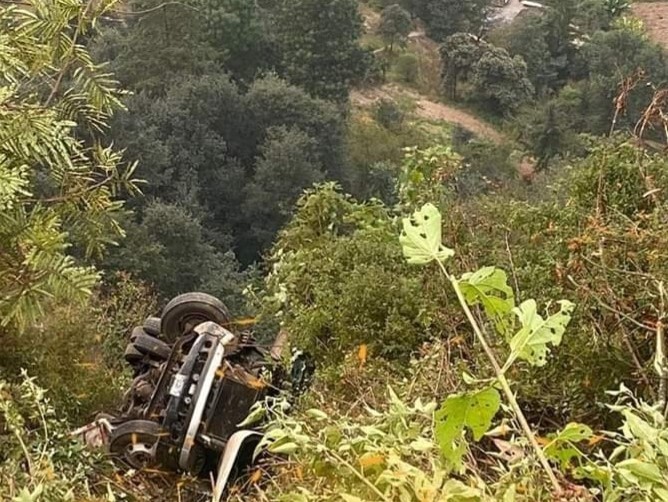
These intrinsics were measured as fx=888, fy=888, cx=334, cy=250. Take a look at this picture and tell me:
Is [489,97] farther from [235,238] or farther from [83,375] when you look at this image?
[83,375]

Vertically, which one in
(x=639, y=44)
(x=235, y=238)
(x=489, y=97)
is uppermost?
(x=639, y=44)

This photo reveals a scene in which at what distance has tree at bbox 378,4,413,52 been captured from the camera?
101ft

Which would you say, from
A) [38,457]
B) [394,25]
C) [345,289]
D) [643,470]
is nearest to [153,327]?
[345,289]

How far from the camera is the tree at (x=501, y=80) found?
28.4m

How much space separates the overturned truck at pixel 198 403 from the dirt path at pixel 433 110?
75.3 feet

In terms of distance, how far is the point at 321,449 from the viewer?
1.55 meters

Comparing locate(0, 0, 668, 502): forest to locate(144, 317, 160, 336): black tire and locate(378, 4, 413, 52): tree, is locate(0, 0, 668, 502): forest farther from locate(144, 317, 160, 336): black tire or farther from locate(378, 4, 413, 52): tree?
locate(378, 4, 413, 52): tree

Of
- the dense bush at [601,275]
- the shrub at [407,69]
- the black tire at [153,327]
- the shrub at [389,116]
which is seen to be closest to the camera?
the dense bush at [601,275]

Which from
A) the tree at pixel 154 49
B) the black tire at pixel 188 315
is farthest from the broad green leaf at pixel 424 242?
the tree at pixel 154 49

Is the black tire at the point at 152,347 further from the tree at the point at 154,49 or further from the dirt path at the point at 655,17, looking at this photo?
the dirt path at the point at 655,17

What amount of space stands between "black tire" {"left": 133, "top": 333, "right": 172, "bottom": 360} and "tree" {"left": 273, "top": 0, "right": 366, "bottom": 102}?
67.6 feet

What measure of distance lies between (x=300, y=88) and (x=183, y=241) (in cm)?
848

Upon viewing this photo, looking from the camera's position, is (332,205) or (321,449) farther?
(332,205)

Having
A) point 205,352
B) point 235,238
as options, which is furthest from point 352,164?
point 205,352
